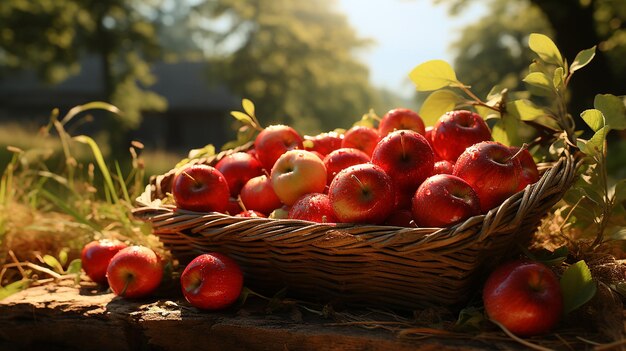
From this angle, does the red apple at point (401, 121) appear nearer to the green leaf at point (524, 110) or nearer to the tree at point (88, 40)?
the green leaf at point (524, 110)

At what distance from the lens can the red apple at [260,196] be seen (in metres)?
1.77

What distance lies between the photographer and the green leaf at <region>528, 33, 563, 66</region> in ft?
5.55

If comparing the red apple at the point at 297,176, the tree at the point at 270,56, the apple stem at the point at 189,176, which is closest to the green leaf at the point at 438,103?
the red apple at the point at 297,176

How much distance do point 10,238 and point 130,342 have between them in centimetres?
102

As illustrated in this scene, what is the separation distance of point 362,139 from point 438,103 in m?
0.33

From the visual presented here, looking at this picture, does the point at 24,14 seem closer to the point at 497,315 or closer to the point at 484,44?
the point at 497,315

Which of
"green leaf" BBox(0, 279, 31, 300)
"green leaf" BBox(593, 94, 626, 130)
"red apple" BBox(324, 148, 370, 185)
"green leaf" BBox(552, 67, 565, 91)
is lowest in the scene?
"green leaf" BBox(0, 279, 31, 300)

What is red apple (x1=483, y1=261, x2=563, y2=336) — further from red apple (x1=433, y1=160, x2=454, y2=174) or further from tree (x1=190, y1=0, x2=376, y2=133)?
tree (x1=190, y1=0, x2=376, y2=133)

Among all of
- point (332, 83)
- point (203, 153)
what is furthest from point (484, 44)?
point (203, 153)

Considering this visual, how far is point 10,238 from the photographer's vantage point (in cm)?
228

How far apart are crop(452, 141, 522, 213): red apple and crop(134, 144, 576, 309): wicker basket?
3.6 inches

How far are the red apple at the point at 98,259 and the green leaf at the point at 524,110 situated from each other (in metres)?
1.47

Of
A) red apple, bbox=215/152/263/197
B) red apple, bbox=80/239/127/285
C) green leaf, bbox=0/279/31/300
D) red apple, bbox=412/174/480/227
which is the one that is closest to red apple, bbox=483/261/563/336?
red apple, bbox=412/174/480/227

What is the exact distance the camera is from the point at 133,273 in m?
1.65
